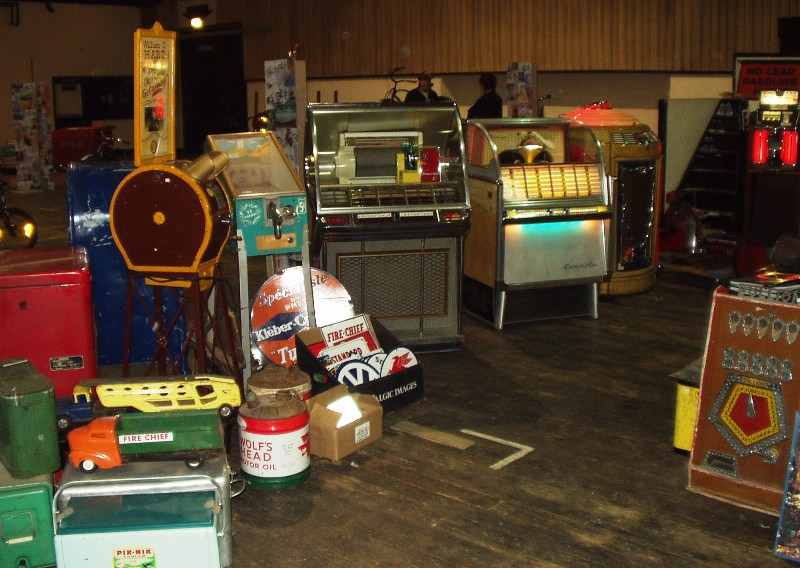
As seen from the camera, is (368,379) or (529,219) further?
(529,219)

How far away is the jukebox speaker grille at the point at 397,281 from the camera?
5.81 metres

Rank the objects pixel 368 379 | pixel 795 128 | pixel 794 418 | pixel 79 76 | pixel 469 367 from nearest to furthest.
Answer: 1. pixel 794 418
2. pixel 368 379
3. pixel 469 367
4. pixel 795 128
5. pixel 79 76

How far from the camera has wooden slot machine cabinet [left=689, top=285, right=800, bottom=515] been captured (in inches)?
143

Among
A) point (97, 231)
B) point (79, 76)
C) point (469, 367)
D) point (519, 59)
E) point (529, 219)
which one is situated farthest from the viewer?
point (79, 76)

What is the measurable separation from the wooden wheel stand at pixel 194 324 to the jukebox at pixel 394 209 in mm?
950

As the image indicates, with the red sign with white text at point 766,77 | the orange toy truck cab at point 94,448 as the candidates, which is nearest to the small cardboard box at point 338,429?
the orange toy truck cab at point 94,448

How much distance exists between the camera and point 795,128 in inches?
288

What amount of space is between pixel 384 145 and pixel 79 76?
15.6 metres

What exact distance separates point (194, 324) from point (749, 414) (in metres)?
2.57

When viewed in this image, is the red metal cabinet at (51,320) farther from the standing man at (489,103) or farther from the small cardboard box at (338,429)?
the standing man at (489,103)

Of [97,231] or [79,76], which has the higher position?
[79,76]

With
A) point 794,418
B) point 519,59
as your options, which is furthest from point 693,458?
point 519,59

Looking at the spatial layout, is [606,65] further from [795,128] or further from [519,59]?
[795,128]

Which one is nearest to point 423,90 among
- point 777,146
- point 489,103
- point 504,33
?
point 489,103
